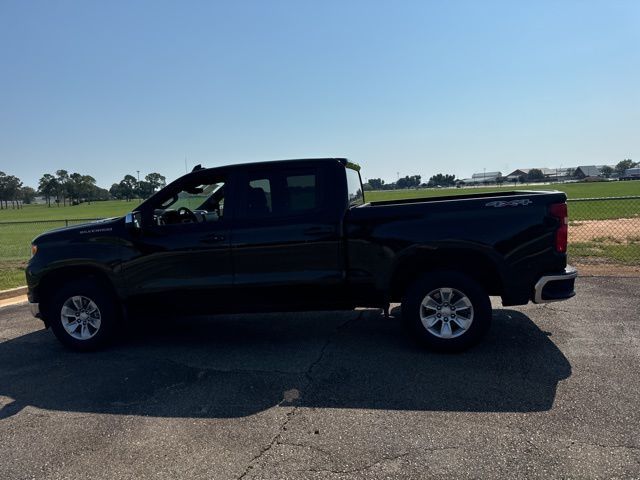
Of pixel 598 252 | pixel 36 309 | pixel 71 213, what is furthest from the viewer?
Result: pixel 71 213

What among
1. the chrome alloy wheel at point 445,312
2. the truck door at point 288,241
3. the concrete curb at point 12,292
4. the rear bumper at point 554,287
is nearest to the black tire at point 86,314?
the truck door at point 288,241

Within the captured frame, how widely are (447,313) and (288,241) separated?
1789 millimetres

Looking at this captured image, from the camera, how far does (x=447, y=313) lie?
4914 mm

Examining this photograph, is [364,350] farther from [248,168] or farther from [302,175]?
[248,168]

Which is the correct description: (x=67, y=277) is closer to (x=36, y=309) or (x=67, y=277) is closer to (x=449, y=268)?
(x=36, y=309)

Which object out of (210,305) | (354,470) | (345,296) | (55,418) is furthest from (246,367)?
(354,470)

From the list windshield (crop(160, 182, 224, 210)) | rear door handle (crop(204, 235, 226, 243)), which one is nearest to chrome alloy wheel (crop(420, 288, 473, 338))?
rear door handle (crop(204, 235, 226, 243))

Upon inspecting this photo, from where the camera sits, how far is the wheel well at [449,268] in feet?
16.1

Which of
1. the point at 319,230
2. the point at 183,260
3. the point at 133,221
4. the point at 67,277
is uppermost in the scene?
the point at 133,221

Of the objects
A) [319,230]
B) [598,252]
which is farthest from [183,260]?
[598,252]

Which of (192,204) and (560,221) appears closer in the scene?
(560,221)

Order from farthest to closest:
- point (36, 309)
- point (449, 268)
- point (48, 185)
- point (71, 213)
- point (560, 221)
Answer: point (48, 185)
point (71, 213)
point (36, 309)
point (449, 268)
point (560, 221)

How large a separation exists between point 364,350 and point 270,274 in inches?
50.6

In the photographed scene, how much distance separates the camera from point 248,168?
5.33 m
